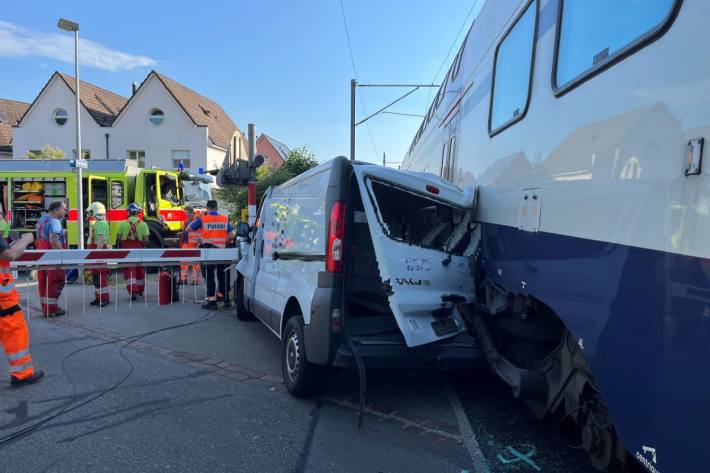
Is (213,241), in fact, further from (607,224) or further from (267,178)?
(267,178)

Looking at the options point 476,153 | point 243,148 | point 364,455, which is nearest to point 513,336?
point 364,455

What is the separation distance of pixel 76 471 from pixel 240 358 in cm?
257

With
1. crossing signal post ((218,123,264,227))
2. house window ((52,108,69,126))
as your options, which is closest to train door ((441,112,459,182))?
crossing signal post ((218,123,264,227))

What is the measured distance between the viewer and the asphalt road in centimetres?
331

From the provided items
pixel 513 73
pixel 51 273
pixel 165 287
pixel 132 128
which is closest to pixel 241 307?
pixel 165 287

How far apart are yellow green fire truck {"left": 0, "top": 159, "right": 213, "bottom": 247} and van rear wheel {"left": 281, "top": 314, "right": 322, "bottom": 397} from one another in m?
10.3

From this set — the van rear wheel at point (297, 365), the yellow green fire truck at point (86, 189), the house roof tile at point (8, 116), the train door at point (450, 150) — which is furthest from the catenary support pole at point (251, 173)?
the house roof tile at point (8, 116)

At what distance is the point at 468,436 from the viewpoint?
370 cm

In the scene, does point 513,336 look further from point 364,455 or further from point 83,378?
point 83,378

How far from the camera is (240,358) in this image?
5.68 meters

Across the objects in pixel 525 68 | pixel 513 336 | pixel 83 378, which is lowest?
pixel 83 378

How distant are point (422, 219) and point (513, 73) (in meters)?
1.79

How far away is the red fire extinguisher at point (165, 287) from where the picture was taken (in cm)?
874

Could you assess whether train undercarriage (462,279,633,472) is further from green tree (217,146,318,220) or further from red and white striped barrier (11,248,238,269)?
green tree (217,146,318,220)
